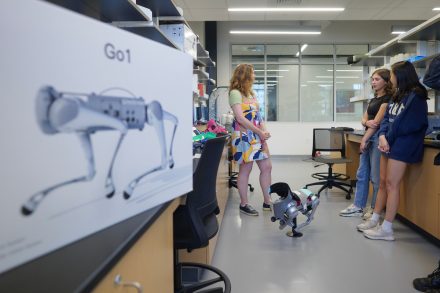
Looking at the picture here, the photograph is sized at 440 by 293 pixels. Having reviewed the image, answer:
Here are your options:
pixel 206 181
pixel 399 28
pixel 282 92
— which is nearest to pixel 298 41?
pixel 282 92

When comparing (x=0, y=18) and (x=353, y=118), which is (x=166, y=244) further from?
(x=353, y=118)

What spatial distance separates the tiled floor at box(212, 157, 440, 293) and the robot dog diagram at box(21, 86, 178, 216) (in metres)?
1.43

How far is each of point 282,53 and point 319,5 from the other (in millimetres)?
2619

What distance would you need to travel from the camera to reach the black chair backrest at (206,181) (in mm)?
1488

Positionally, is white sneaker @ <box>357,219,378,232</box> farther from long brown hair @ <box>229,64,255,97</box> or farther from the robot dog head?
long brown hair @ <box>229,64,255,97</box>

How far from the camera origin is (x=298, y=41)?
7.65 metres

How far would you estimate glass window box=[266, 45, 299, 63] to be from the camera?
7.79m

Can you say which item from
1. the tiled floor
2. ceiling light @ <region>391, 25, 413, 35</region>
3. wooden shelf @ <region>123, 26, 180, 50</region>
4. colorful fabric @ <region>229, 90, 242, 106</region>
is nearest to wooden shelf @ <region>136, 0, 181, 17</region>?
wooden shelf @ <region>123, 26, 180, 50</region>

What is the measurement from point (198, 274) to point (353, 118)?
22.4ft

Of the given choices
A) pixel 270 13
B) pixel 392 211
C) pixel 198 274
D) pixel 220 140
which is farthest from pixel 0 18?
pixel 270 13

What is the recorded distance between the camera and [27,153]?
20.8 inches

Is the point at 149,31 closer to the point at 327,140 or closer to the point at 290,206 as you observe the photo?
the point at 290,206

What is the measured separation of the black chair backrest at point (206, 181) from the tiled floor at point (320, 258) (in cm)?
61

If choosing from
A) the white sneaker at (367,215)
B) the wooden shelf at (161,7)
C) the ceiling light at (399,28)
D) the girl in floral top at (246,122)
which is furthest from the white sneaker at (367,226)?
the ceiling light at (399,28)
